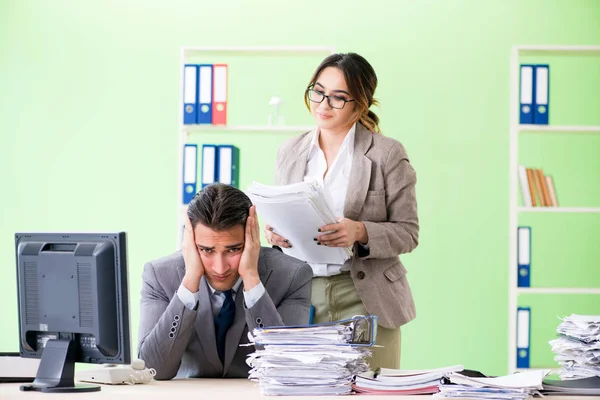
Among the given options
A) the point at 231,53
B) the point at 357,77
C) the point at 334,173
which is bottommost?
the point at 334,173

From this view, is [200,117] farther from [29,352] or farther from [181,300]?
[29,352]

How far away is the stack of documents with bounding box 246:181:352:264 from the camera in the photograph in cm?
252

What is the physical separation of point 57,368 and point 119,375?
166 millimetres

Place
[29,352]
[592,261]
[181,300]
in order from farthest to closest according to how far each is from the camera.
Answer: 1. [592,261]
2. [181,300]
3. [29,352]

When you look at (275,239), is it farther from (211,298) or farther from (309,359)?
(309,359)

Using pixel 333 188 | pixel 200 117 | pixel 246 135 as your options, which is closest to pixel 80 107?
pixel 246 135

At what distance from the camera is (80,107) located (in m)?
5.12

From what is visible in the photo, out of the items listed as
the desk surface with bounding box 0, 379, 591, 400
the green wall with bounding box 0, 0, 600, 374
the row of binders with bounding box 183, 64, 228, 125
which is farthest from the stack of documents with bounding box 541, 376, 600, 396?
the green wall with bounding box 0, 0, 600, 374

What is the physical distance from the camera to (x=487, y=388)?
5.83ft

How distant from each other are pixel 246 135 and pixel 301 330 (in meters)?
3.17

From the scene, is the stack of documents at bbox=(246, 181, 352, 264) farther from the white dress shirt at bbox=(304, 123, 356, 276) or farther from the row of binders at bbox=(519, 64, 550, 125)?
the row of binders at bbox=(519, 64, 550, 125)

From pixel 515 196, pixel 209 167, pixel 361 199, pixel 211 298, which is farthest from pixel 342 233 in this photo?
pixel 515 196

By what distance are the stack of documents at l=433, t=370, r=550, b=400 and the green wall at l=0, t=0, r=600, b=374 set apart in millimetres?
3116

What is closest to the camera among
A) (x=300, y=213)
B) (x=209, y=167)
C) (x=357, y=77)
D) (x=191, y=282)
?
(x=191, y=282)
